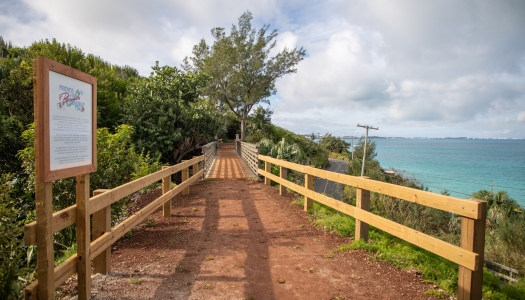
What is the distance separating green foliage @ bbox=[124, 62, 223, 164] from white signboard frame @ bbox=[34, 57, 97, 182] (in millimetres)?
15291

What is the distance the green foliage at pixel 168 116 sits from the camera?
1859cm

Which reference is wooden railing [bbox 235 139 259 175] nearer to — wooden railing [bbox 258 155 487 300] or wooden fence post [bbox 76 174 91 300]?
wooden railing [bbox 258 155 487 300]

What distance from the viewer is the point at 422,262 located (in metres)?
4.03

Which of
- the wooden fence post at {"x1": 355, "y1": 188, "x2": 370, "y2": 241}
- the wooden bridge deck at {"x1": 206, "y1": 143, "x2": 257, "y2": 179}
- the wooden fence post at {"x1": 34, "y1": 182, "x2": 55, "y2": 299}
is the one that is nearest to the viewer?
the wooden fence post at {"x1": 34, "y1": 182, "x2": 55, "y2": 299}

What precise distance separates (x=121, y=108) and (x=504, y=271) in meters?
19.4

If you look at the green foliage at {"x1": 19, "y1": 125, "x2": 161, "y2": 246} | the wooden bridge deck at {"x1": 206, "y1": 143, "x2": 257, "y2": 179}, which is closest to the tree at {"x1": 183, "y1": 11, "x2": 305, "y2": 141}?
the wooden bridge deck at {"x1": 206, "y1": 143, "x2": 257, "y2": 179}

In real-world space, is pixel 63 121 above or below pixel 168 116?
below

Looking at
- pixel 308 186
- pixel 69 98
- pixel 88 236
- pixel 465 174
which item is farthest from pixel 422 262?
pixel 465 174

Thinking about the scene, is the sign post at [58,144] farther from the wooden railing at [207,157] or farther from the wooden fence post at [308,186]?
the wooden railing at [207,157]

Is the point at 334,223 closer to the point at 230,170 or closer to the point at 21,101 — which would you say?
the point at 230,170

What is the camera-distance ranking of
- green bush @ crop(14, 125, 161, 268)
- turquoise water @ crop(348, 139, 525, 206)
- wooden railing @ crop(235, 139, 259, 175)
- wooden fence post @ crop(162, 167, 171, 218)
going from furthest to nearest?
turquoise water @ crop(348, 139, 525, 206) → wooden railing @ crop(235, 139, 259, 175) → wooden fence post @ crop(162, 167, 171, 218) → green bush @ crop(14, 125, 161, 268)

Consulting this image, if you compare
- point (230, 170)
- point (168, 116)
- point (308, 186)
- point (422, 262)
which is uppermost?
point (168, 116)

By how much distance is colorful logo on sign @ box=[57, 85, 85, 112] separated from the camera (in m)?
2.53

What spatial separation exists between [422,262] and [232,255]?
2.51m
